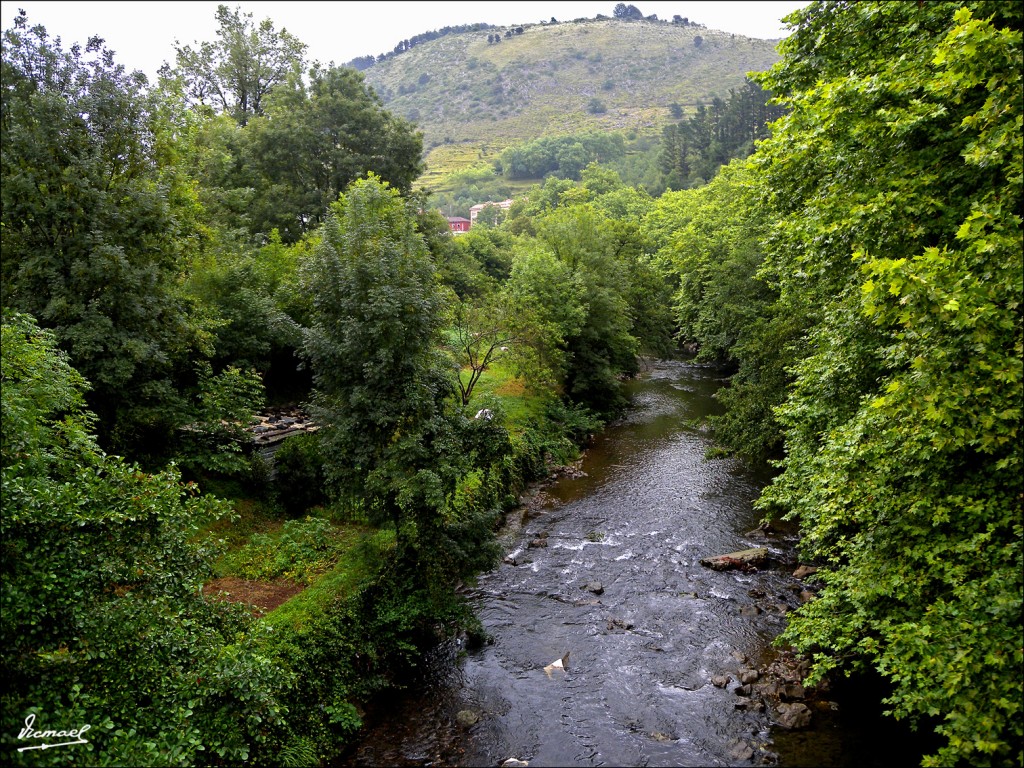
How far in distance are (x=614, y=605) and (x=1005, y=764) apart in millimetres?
9826

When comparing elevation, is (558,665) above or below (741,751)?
below

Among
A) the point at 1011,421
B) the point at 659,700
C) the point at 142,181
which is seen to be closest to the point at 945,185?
the point at 1011,421

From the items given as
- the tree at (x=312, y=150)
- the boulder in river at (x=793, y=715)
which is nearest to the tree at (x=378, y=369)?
the boulder in river at (x=793, y=715)

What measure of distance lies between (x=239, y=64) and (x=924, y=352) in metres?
50.3

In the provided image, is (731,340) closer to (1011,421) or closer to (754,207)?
(754,207)

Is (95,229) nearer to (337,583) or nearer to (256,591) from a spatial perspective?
(256,591)

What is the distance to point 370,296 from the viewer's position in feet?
47.3

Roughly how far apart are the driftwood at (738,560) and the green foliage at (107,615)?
42.8 ft

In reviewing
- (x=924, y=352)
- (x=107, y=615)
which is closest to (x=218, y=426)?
(x=107, y=615)

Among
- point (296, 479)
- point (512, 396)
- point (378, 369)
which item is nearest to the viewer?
point (378, 369)

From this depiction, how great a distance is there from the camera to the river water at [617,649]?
1197 centimetres

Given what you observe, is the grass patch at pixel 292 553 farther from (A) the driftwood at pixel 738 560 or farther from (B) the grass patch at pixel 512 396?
(B) the grass patch at pixel 512 396

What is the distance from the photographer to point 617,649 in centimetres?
1523

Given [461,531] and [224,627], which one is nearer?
[224,627]
